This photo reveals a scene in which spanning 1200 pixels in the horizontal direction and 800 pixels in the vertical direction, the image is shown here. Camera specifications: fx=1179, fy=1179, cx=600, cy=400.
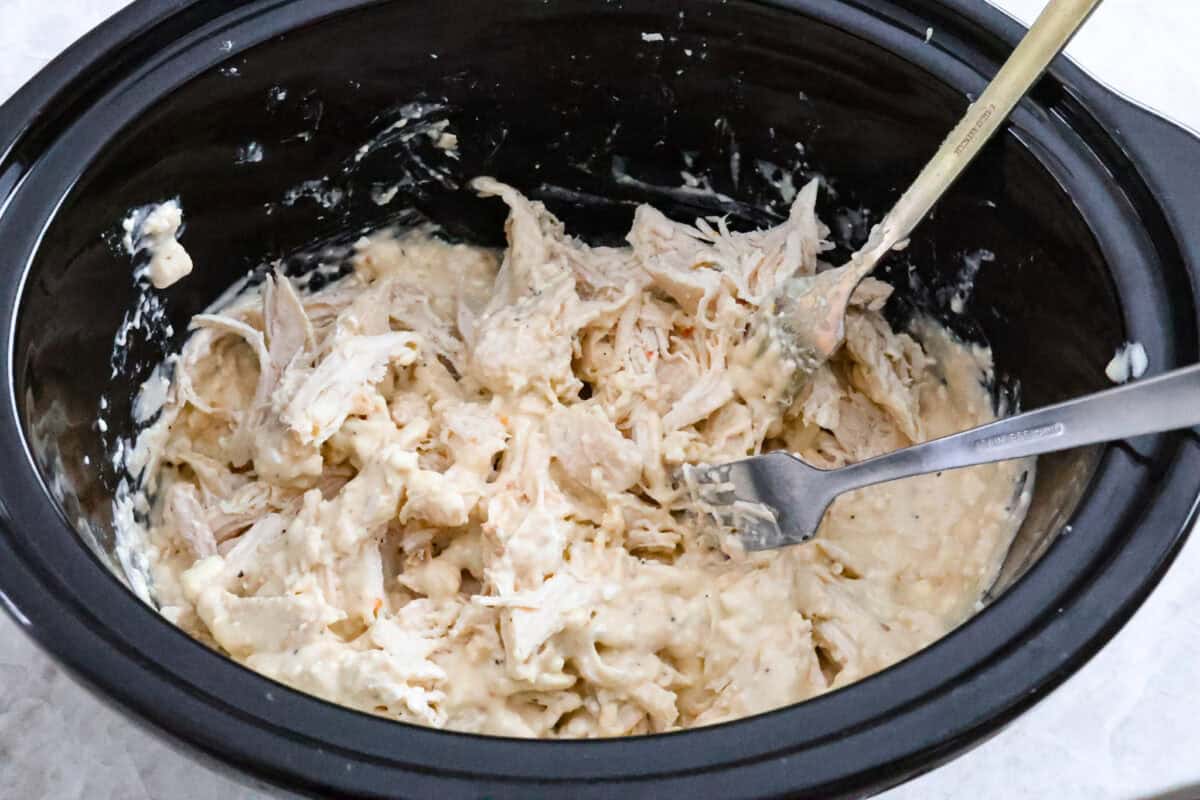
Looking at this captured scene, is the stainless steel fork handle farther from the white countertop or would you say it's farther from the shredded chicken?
the white countertop

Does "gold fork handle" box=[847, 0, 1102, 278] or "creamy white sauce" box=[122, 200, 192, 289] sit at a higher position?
"gold fork handle" box=[847, 0, 1102, 278]

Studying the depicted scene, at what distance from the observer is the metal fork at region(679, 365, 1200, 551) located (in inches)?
39.0

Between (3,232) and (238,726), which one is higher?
(3,232)

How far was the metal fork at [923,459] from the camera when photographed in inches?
39.0

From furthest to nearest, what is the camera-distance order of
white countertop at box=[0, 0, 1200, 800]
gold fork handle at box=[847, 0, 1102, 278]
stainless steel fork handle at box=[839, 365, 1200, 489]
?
white countertop at box=[0, 0, 1200, 800] → gold fork handle at box=[847, 0, 1102, 278] → stainless steel fork handle at box=[839, 365, 1200, 489]

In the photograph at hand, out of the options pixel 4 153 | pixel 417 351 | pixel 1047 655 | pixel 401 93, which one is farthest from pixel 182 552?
pixel 1047 655

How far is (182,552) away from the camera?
1.39 metres

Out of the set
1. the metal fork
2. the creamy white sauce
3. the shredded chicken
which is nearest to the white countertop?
the shredded chicken

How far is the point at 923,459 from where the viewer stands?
115cm

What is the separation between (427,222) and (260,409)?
0.37 metres

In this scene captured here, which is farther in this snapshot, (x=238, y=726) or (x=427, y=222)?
(x=427, y=222)

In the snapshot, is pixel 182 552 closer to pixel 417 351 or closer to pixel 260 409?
pixel 260 409

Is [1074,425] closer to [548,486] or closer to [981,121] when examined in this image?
[981,121]

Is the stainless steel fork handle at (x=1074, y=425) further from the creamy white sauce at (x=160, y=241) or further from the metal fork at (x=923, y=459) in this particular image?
the creamy white sauce at (x=160, y=241)
